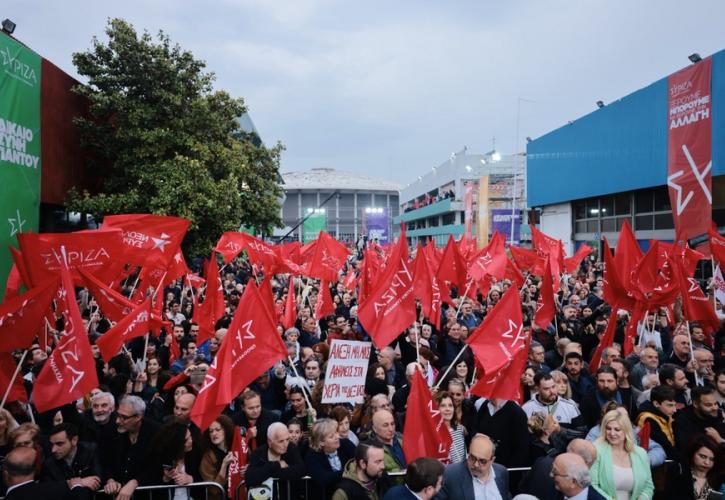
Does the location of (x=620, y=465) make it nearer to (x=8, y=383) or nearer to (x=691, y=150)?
(x=8, y=383)

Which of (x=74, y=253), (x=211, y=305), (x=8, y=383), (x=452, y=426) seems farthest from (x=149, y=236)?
(x=452, y=426)

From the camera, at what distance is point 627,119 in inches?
992

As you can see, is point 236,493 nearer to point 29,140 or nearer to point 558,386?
point 558,386

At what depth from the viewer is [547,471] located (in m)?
4.34

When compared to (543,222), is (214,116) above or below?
above

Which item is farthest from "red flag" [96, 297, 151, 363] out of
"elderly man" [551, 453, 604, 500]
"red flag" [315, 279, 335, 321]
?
"elderly man" [551, 453, 604, 500]

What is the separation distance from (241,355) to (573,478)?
3.29 meters

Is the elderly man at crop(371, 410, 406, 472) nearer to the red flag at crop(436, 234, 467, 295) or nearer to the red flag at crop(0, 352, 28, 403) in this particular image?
the red flag at crop(0, 352, 28, 403)

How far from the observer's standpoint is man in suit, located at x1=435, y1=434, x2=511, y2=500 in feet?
13.5

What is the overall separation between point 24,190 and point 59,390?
10.3 meters

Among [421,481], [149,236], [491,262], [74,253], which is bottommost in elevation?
[421,481]

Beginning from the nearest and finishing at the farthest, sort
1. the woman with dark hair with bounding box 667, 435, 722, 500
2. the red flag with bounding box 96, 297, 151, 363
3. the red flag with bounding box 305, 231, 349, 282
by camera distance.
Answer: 1. the woman with dark hair with bounding box 667, 435, 722, 500
2. the red flag with bounding box 96, 297, 151, 363
3. the red flag with bounding box 305, 231, 349, 282

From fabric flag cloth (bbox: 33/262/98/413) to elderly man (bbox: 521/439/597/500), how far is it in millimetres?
4209

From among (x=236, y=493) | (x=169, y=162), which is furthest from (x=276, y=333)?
(x=169, y=162)
